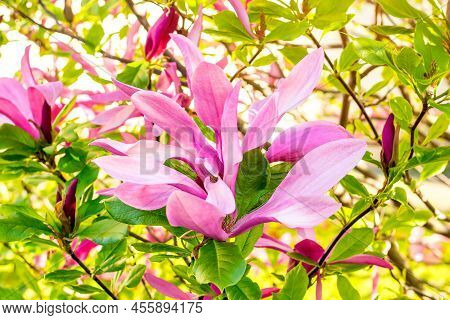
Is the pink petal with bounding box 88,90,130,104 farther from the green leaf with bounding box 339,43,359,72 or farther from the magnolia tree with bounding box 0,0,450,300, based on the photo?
the green leaf with bounding box 339,43,359,72

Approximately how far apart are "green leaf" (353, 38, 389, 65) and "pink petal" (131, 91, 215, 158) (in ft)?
0.87

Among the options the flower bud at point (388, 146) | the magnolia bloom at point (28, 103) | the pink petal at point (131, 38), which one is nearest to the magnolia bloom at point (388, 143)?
the flower bud at point (388, 146)

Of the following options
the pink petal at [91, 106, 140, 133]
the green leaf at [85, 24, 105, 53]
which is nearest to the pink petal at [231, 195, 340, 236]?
the pink petal at [91, 106, 140, 133]

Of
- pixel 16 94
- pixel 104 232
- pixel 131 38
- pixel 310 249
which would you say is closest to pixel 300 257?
pixel 310 249

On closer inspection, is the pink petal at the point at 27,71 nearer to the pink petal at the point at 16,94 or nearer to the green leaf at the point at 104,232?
the pink petal at the point at 16,94

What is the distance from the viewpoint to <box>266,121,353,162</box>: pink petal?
0.66 meters

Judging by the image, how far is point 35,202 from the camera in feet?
5.95

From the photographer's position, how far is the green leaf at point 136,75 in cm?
98

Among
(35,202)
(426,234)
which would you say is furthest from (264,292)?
(35,202)

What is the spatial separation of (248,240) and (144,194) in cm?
19

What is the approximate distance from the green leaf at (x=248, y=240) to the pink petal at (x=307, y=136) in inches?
5.4

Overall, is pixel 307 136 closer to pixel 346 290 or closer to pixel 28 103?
pixel 346 290
